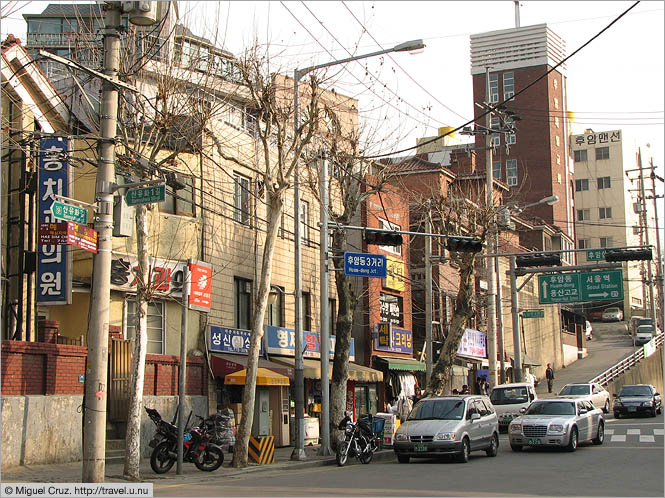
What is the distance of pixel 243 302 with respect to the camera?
28328mm

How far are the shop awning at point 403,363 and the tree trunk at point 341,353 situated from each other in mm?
10595

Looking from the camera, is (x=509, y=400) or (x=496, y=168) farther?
(x=496, y=168)

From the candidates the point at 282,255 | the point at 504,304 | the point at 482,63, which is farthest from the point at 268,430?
the point at 482,63

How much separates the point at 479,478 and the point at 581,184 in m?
84.3

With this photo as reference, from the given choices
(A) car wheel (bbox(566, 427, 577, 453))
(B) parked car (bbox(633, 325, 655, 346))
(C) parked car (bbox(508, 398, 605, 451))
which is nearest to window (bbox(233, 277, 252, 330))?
(C) parked car (bbox(508, 398, 605, 451))

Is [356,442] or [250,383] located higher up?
[250,383]

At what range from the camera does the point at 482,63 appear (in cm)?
8081

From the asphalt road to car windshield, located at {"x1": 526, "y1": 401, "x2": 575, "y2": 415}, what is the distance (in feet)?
3.68

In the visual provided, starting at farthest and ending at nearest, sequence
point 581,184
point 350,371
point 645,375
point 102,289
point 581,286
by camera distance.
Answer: point 581,184 → point 645,375 → point 581,286 → point 350,371 → point 102,289

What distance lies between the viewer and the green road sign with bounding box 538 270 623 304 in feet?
113

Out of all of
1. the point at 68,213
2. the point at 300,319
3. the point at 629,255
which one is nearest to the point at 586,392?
the point at 629,255

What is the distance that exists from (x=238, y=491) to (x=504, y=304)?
1588 inches

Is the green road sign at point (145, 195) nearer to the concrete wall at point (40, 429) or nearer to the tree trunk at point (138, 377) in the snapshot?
the tree trunk at point (138, 377)

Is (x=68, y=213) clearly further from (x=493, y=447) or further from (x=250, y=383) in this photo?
(x=493, y=447)
